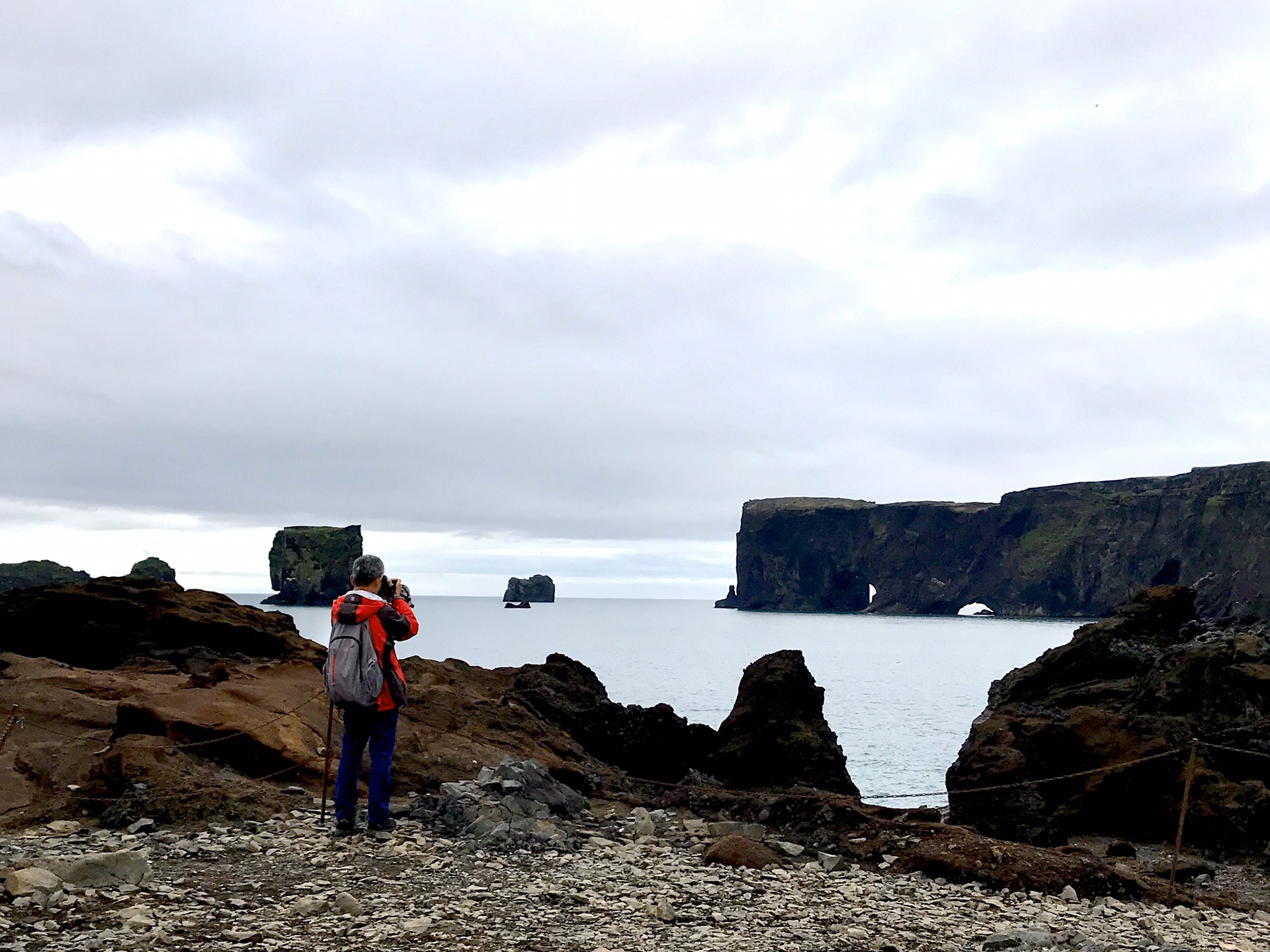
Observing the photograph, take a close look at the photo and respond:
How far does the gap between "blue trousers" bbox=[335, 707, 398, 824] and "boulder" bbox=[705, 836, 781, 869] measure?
3048 millimetres

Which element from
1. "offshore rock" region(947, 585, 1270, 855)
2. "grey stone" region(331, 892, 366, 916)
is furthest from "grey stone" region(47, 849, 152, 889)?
"offshore rock" region(947, 585, 1270, 855)

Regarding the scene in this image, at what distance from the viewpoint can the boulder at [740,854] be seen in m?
9.50

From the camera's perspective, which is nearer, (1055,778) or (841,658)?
(1055,778)

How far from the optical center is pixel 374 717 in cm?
964

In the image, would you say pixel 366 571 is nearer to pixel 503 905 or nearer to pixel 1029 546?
pixel 503 905

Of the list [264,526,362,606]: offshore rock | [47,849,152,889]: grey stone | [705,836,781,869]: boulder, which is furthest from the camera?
[264,526,362,606]: offshore rock

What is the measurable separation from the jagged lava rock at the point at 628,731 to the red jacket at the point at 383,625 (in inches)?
339

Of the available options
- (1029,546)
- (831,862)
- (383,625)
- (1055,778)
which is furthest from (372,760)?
(1029,546)

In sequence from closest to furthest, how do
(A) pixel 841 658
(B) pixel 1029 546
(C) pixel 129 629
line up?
(C) pixel 129 629 < (A) pixel 841 658 < (B) pixel 1029 546

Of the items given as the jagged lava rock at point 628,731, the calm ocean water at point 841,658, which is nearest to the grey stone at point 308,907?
the jagged lava rock at point 628,731

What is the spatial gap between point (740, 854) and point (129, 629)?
1301 centimetres

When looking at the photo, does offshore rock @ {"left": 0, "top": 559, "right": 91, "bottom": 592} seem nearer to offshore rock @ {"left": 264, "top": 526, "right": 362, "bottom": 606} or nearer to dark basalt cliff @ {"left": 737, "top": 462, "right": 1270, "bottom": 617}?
offshore rock @ {"left": 264, "top": 526, "right": 362, "bottom": 606}

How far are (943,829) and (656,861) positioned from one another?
10.3 ft

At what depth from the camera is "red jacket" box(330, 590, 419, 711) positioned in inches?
373
